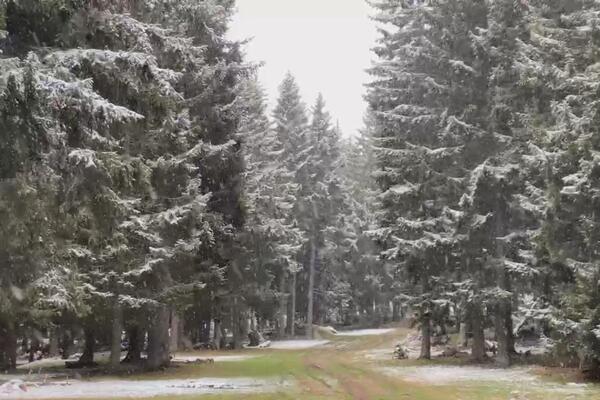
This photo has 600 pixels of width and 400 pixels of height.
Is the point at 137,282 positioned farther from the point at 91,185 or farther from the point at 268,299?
the point at 268,299

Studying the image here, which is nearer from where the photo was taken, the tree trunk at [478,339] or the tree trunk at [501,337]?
the tree trunk at [501,337]

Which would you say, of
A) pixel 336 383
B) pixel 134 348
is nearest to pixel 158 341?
pixel 134 348

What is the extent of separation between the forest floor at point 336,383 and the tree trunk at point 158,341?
2.15ft

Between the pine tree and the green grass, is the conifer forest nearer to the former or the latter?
the green grass

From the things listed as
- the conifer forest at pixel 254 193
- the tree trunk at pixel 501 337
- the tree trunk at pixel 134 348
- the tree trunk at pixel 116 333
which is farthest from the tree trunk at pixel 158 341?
the tree trunk at pixel 501 337

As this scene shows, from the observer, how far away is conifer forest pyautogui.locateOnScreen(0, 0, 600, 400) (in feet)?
35.8

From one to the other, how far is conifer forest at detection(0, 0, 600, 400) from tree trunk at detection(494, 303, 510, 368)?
0.08 m

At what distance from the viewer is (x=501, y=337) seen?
2420 centimetres

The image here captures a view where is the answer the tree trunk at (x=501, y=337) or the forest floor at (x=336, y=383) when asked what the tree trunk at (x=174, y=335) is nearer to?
the forest floor at (x=336, y=383)

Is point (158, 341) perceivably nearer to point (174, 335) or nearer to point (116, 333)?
point (116, 333)

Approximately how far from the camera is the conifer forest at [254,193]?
10.9 metres

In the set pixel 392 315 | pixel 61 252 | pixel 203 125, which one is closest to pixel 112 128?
pixel 61 252

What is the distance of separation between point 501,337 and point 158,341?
41.7 feet

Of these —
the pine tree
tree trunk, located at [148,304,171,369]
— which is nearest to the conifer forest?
tree trunk, located at [148,304,171,369]
